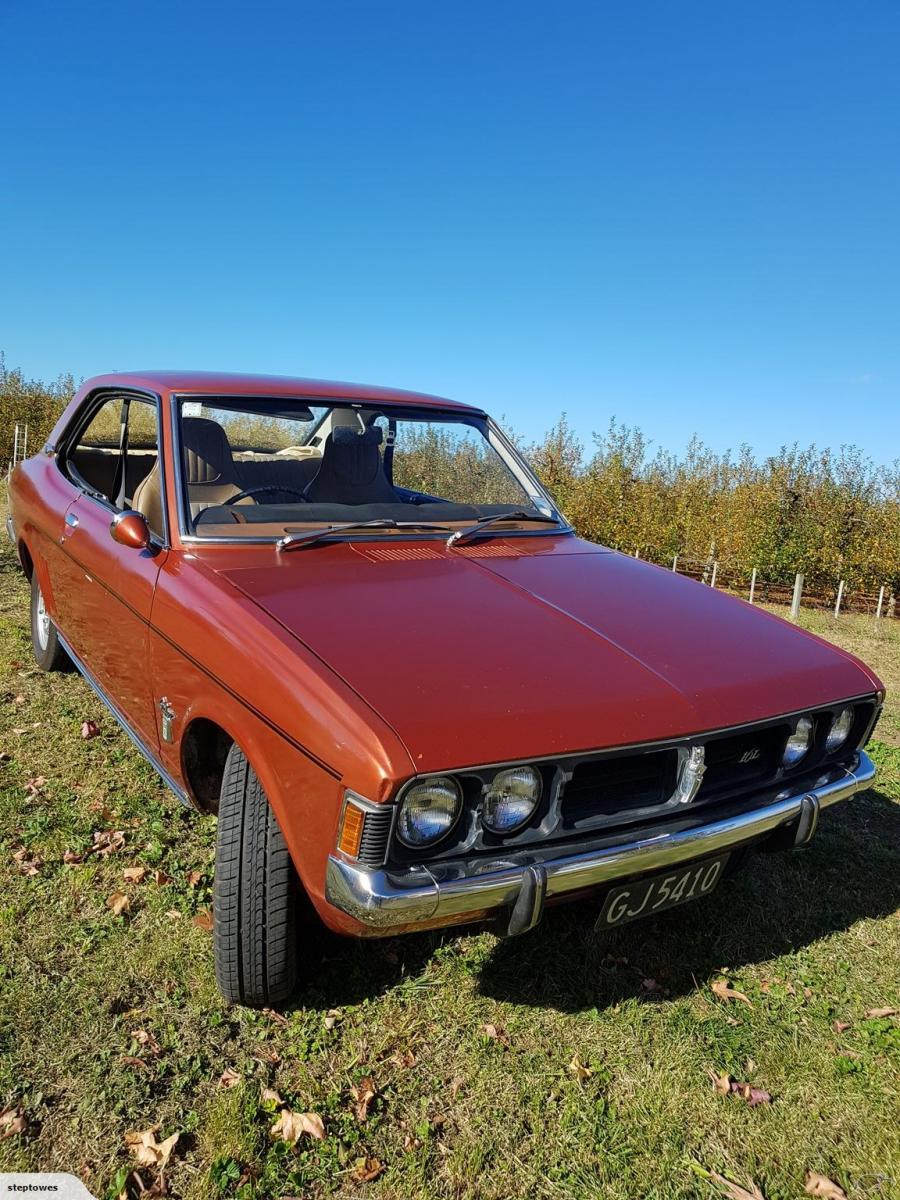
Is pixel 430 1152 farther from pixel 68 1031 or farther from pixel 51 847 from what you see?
pixel 51 847

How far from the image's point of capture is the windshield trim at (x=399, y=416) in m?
2.84

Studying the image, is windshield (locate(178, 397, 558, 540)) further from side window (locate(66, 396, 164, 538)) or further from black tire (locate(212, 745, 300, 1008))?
black tire (locate(212, 745, 300, 1008))

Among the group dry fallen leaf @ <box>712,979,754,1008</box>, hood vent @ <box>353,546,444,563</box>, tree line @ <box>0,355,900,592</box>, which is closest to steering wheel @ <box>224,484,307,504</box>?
hood vent @ <box>353,546,444,563</box>

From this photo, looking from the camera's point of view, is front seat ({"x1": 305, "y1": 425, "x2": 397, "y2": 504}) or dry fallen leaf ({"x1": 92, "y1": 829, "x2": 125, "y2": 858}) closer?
dry fallen leaf ({"x1": 92, "y1": 829, "x2": 125, "y2": 858})

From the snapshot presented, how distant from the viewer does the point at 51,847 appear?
10.5ft

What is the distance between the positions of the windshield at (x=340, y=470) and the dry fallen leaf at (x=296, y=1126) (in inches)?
68.7

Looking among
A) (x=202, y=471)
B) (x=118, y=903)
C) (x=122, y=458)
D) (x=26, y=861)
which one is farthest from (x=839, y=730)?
(x=122, y=458)

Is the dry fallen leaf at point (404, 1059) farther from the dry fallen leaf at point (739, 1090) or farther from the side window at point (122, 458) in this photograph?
the side window at point (122, 458)

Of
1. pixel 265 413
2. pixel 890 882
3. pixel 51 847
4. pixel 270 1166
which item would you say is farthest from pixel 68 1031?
pixel 890 882

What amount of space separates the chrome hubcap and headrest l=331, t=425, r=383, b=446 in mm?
2236

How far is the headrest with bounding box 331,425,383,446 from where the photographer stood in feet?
11.7

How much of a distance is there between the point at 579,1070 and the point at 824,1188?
0.64 metres

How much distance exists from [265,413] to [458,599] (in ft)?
4.58

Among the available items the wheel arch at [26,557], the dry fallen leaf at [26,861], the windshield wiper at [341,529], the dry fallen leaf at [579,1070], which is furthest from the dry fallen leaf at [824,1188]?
the wheel arch at [26,557]
